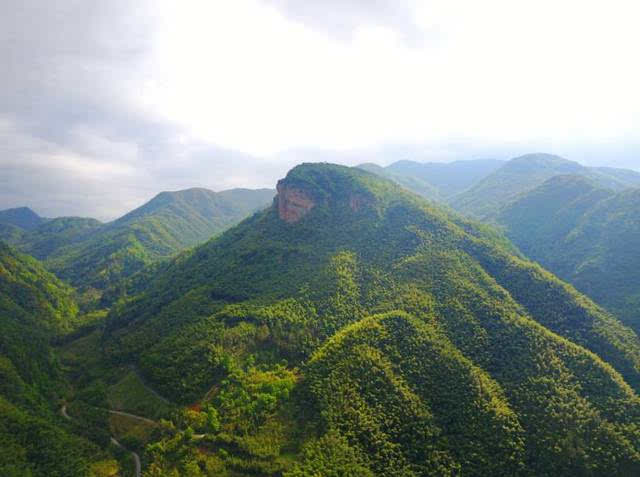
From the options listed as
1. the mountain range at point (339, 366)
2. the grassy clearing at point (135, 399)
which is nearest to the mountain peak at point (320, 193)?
the mountain range at point (339, 366)

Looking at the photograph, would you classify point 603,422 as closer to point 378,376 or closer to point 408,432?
point 408,432

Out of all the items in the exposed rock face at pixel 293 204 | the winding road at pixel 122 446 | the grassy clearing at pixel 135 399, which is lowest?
the winding road at pixel 122 446

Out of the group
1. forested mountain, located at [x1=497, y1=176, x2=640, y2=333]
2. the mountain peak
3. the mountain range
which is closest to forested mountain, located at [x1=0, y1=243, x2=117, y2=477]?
the mountain range

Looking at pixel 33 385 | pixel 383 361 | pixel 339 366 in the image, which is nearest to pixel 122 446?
pixel 33 385

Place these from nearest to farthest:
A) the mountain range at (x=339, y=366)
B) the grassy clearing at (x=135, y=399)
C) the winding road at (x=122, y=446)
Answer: the mountain range at (x=339, y=366) → the winding road at (x=122, y=446) → the grassy clearing at (x=135, y=399)

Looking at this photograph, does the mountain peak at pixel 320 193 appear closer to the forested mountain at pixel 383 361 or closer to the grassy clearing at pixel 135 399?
the forested mountain at pixel 383 361

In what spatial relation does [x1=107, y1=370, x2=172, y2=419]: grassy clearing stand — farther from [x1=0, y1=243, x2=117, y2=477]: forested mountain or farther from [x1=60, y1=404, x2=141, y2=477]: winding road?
[x1=0, y1=243, x2=117, y2=477]: forested mountain
